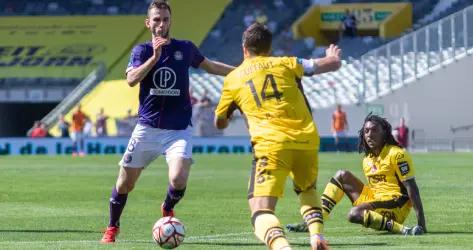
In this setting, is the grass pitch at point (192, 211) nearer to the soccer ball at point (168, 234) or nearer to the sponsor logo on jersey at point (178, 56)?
the soccer ball at point (168, 234)

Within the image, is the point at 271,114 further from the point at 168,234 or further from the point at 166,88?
the point at 166,88

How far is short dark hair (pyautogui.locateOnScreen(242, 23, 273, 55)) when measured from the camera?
1023 cm

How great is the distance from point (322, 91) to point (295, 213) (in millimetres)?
32068

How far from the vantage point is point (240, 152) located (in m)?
46.8

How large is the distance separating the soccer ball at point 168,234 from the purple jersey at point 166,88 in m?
1.96

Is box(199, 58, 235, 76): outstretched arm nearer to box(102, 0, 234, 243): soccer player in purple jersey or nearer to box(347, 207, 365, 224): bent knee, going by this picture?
box(102, 0, 234, 243): soccer player in purple jersey

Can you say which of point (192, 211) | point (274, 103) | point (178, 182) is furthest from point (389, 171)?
point (192, 211)

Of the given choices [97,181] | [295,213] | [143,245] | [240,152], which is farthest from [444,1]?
[143,245]

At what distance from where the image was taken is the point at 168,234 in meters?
11.6

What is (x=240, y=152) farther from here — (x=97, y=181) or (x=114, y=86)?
(x=97, y=181)

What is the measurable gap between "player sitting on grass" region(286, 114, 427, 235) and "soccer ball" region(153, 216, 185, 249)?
2918 millimetres

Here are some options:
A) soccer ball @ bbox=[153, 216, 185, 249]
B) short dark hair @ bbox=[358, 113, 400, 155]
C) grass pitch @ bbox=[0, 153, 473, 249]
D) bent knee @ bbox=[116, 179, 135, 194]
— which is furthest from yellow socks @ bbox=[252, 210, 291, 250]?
short dark hair @ bbox=[358, 113, 400, 155]

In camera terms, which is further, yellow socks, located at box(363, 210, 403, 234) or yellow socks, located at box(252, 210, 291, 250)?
yellow socks, located at box(363, 210, 403, 234)

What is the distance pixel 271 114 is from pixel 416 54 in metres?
37.0
